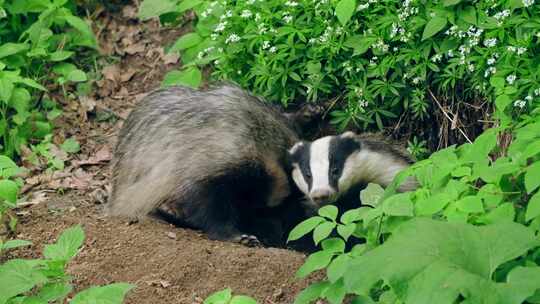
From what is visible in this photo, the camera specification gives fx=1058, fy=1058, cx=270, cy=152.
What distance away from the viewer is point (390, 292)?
3746mm

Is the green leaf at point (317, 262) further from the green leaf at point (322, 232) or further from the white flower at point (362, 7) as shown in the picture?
the white flower at point (362, 7)

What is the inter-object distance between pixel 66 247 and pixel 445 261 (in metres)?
1.72

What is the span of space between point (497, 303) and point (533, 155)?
72 cm

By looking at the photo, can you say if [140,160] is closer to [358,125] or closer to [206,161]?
[206,161]

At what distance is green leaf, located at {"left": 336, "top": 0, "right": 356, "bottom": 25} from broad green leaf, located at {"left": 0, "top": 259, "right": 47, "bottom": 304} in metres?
2.29

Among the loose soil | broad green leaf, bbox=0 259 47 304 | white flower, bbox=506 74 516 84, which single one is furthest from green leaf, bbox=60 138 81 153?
white flower, bbox=506 74 516 84

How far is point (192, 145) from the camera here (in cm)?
623

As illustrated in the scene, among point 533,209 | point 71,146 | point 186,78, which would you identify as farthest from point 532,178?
point 71,146

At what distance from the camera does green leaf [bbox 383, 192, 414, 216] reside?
382cm

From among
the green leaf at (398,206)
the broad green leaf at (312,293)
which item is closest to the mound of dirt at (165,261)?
the broad green leaf at (312,293)

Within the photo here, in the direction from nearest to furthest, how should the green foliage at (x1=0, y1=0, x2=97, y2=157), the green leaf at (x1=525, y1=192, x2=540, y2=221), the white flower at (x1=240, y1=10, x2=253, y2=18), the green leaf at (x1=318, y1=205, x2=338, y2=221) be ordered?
1. the green leaf at (x1=525, y1=192, x2=540, y2=221)
2. the green leaf at (x1=318, y1=205, x2=338, y2=221)
3. the white flower at (x1=240, y1=10, x2=253, y2=18)
4. the green foliage at (x1=0, y1=0, x2=97, y2=157)

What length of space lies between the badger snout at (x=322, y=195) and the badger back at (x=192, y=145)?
563 mm

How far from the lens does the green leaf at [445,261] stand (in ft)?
10.6

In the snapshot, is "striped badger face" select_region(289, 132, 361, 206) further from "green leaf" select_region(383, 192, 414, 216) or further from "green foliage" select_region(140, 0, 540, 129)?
"green leaf" select_region(383, 192, 414, 216)
